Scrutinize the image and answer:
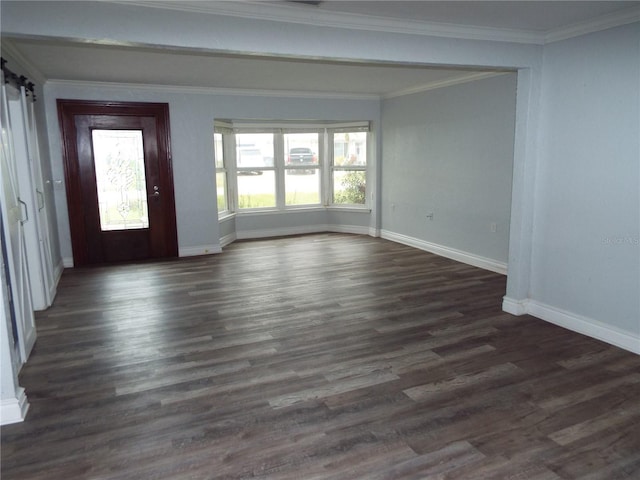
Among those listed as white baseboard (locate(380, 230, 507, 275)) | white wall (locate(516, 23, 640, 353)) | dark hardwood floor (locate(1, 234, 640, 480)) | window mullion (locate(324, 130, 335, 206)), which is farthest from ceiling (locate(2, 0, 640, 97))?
white baseboard (locate(380, 230, 507, 275))

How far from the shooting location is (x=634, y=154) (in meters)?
3.22

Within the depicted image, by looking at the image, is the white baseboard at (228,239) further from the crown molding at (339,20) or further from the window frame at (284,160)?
the crown molding at (339,20)

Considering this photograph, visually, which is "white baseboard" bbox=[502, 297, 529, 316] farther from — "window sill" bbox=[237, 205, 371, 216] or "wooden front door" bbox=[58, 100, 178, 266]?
"wooden front door" bbox=[58, 100, 178, 266]

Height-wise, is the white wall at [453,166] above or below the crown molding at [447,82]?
below

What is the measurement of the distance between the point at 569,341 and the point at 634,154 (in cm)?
145

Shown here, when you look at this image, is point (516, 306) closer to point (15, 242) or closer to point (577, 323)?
point (577, 323)

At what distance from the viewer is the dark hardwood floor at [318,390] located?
2.23 metres

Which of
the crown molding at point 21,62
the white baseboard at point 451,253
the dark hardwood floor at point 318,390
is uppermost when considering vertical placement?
the crown molding at point 21,62

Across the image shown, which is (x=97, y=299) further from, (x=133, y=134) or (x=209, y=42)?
(x=209, y=42)

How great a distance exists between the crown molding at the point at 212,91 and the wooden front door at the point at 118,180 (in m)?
0.22

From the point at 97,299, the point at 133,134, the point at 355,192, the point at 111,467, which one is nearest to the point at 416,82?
the point at 355,192

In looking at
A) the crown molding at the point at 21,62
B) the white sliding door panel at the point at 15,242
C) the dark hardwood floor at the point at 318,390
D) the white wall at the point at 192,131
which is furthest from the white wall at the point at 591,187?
the crown molding at the point at 21,62

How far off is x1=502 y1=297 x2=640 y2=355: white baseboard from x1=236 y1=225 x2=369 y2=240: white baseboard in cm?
420

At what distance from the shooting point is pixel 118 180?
6234 millimetres
